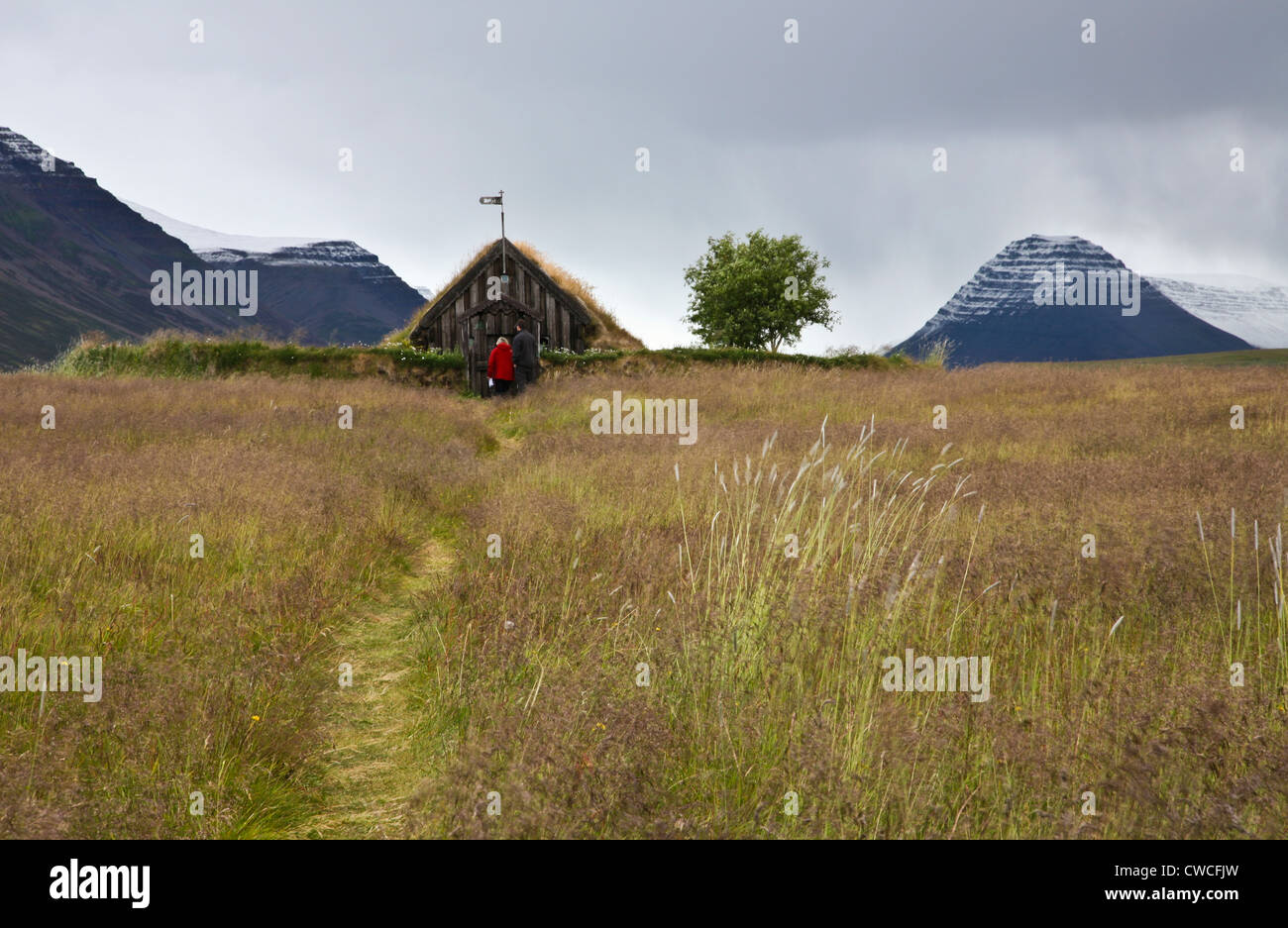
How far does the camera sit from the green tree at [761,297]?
47.5m

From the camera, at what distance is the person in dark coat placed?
74.4 feet

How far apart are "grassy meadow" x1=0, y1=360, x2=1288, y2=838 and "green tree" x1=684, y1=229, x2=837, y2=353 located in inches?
1579

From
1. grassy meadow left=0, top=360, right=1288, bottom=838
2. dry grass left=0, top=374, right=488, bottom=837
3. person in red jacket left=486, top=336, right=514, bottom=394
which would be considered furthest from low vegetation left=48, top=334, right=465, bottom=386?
grassy meadow left=0, top=360, right=1288, bottom=838

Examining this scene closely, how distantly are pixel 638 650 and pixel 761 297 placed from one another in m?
46.5

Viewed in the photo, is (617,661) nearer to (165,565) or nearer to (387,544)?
(165,565)

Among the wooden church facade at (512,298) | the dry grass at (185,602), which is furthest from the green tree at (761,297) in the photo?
the dry grass at (185,602)

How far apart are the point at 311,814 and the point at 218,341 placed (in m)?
27.2

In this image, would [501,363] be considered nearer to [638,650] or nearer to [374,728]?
[374,728]

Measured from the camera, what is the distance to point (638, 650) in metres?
3.74

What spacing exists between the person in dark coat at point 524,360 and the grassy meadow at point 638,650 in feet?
47.0

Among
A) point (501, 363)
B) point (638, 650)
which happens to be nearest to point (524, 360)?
point (501, 363)

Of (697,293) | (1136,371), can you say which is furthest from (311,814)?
(697,293)

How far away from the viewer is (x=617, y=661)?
12.5 ft
